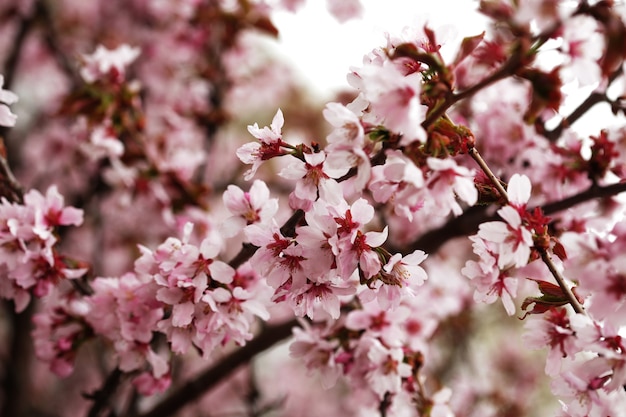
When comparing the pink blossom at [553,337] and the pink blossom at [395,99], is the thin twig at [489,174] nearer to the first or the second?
the pink blossom at [395,99]

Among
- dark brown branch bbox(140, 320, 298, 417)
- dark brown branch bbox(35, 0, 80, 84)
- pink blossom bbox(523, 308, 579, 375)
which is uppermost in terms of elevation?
pink blossom bbox(523, 308, 579, 375)

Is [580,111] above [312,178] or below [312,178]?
below

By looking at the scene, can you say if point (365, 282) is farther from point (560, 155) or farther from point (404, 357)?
point (560, 155)

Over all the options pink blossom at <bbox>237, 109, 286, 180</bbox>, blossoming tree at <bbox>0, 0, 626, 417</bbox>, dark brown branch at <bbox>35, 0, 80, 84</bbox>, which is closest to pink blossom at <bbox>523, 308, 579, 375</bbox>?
blossoming tree at <bbox>0, 0, 626, 417</bbox>

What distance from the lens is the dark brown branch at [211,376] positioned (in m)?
1.64

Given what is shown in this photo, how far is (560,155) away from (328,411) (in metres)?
2.81

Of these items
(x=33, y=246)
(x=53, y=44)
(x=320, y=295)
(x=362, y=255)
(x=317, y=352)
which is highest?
(x=362, y=255)

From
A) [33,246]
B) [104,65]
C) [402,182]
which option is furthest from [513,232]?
[104,65]

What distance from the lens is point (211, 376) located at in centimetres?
169

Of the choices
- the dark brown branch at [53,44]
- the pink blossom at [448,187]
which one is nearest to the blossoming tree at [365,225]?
the pink blossom at [448,187]

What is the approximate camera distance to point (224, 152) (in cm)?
367

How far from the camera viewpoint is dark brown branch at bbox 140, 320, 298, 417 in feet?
5.37

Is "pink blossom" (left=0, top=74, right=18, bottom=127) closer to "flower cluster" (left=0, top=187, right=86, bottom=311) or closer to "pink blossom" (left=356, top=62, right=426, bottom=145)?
"flower cluster" (left=0, top=187, right=86, bottom=311)

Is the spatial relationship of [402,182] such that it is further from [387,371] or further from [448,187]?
[387,371]
